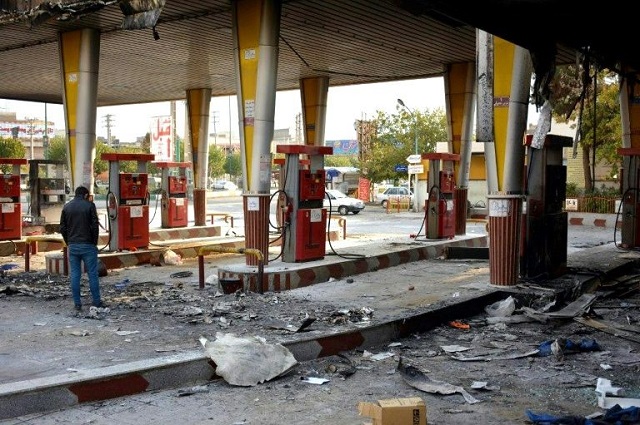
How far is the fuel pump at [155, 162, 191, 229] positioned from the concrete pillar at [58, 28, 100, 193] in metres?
5.16

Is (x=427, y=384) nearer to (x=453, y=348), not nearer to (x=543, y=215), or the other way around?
(x=453, y=348)

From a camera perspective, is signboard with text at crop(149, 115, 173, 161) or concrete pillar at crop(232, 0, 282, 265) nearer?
concrete pillar at crop(232, 0, 282, 265)

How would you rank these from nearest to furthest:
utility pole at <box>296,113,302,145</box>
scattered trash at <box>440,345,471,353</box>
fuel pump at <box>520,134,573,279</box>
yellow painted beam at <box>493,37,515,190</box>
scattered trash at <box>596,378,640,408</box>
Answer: scattered trash at <box>596,378,640,408</box>
scattered trash at <box>440,345,471,353</box>
yellow painted beam at <box>493,37,515,190</box>
fuel pump at <box>520,134,573,279</box>
utility pole at <box>296,113,302,145</box>

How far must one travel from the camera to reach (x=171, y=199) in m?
22.9

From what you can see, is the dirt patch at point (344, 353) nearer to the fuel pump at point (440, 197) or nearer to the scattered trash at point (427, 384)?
the scattered trash at point (427, 384)

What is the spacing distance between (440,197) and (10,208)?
37.0 ft

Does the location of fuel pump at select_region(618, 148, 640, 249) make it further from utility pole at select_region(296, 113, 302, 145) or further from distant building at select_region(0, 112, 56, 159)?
distant building at select_region(0, 112, 56, 159)

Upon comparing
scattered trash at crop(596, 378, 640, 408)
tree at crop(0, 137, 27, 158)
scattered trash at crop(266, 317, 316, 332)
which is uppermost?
tree at crop(0, 137, 27, 158)

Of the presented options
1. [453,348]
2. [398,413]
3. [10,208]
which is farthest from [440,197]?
[398,413]

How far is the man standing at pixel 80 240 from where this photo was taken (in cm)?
1071

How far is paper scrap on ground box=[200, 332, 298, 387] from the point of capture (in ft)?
23.4

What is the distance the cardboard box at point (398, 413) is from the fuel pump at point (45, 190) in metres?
18.9

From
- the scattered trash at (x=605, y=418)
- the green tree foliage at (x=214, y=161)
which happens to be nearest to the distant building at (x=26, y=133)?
the green tree foliage at (x=214, y=161)

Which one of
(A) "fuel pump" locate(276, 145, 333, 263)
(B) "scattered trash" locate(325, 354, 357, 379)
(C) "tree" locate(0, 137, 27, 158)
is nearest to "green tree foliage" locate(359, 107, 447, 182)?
(C) "tree" locate(0, 137, 27, 158)
